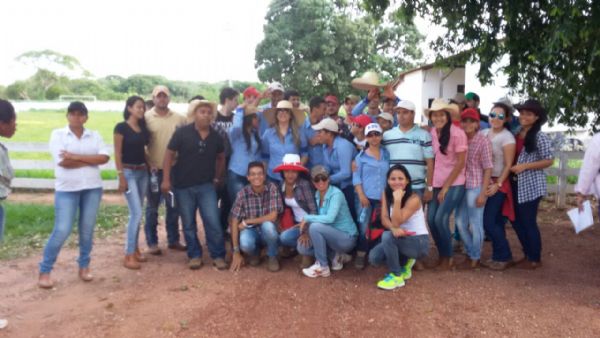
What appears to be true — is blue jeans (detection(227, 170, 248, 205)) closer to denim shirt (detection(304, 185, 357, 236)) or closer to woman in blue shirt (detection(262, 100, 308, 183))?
woman in blue shirt (detection(262, 100, 308, 183))

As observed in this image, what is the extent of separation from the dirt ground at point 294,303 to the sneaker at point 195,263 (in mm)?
91

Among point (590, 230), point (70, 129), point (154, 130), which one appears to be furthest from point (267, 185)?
point (590, 230)

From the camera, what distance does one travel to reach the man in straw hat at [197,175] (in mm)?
5301

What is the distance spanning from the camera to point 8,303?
4699 millimetres

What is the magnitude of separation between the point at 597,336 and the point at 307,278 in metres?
2.54

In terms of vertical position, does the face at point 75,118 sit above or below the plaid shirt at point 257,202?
above

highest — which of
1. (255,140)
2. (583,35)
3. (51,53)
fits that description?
(51,53)

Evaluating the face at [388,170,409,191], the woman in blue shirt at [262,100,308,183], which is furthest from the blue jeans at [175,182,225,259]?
the face at [388,170,409,191]

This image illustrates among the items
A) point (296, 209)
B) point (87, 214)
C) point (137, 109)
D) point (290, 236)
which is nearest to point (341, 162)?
point (296, 209)

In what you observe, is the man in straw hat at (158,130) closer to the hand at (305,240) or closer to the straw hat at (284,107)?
the straw hat at (284,107)

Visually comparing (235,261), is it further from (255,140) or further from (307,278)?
(255,140)

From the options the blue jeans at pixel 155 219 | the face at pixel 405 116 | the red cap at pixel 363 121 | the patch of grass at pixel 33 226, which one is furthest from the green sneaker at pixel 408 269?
the patch of grass at pixel 33 226

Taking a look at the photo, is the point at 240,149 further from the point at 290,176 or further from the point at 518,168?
the point at 518,168

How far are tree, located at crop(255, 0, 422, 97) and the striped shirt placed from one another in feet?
68.8
